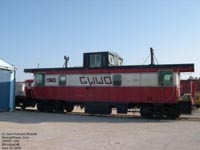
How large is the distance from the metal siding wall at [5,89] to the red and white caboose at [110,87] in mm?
2485

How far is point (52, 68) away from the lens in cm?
3036

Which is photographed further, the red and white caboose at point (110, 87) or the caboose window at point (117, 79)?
the caboose window at point (117, 79)

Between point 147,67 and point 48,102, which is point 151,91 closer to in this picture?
point 147,67

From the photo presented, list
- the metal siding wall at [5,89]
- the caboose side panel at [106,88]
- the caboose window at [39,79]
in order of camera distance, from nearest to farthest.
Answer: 1. the caboose side panel at [106,88]
2. the metal siding wall at [5,89]
3. the caboose window at [39,79]

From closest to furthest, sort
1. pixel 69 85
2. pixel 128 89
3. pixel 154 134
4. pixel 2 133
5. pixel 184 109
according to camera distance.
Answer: pixel 2 133, pixel 154 134, pixel 184 109, pixel 128 89, pixel 69 85

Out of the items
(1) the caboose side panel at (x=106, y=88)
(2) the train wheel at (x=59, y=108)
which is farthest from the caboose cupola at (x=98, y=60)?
(2) the train wheel at (x=59, y=108)

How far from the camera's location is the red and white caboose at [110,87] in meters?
25.7

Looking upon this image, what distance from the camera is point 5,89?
29.2 m

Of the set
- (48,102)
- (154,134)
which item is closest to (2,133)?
(154,134)

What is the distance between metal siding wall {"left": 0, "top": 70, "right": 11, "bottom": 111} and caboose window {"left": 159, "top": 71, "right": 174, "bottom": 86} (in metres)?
11.7

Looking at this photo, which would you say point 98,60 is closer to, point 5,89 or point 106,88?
point 106,88

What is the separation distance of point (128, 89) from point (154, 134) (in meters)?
9.93

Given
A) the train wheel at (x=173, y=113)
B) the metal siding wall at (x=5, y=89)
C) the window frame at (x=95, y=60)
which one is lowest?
the train wheel at (x=173, y=113)

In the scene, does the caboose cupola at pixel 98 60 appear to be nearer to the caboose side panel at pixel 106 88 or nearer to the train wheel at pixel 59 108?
the caboose side panel at pixel 106 88
